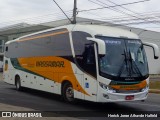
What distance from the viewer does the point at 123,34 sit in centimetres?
1503

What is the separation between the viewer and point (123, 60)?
14.2 meters

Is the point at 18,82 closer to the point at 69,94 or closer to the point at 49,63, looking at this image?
the point at 49,63

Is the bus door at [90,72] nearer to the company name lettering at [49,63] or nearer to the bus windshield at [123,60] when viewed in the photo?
the bus windshield at [123,60]

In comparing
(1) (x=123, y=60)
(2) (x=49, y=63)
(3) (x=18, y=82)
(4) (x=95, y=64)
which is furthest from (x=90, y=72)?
(3) (x=18, y=82)

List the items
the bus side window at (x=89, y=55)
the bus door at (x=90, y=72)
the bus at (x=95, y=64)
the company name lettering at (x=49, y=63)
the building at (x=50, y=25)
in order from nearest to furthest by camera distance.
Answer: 1. the bus at (x=95, y=64)
2. the bus door at (x=90, y=72)
3. the bus side window at (x=89, y=55)
4. the company name lettering at (x=49, y=63)
5. the building at (x=50, y=25)

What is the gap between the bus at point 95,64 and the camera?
13820mm

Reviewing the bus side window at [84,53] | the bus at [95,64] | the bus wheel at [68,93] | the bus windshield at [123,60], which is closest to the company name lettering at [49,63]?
the bus at [95,64]

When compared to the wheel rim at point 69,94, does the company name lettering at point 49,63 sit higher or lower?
higher

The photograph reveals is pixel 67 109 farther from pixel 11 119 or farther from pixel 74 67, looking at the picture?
pixel 11 119

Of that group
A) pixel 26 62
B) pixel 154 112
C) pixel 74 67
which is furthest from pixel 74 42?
pixel 26 62

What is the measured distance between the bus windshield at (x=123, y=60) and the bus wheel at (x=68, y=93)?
260 cm

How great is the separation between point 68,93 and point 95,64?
276 cm

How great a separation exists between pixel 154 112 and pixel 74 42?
441 centimetres

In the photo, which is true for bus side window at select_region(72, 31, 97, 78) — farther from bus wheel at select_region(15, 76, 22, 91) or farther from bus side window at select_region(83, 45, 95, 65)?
bus wheel at select_region(15, 76, 22, 91)
